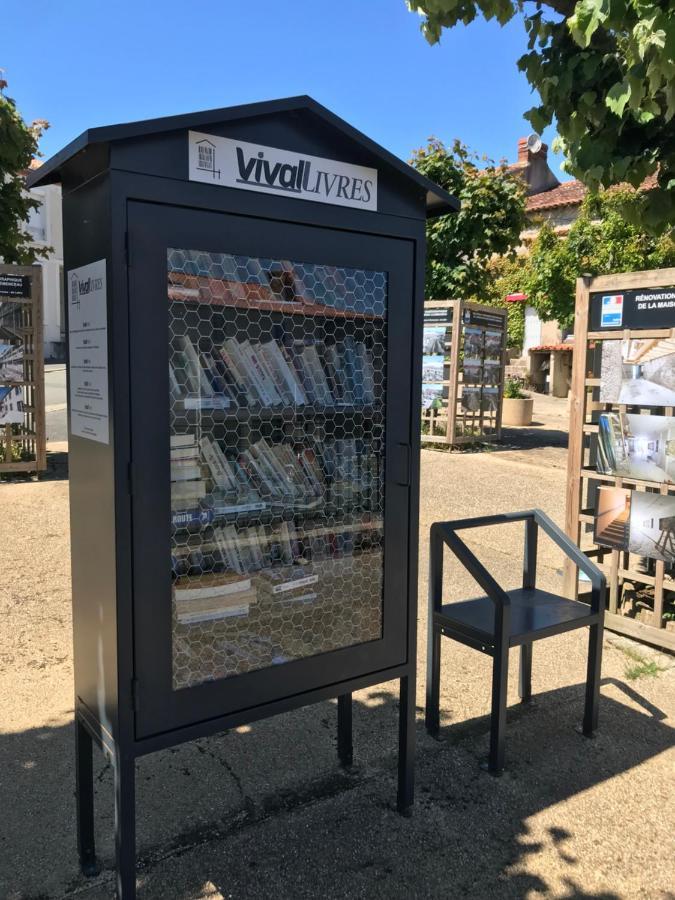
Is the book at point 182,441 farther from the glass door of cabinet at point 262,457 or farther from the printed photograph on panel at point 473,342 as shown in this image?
the printed photograph on panel at point 473,342

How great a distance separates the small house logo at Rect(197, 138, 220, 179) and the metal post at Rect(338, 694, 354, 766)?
7.03ft

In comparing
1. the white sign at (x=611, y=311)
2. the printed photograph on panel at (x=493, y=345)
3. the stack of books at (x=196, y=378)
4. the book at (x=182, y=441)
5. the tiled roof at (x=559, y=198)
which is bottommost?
the book at (x=182, y=441)

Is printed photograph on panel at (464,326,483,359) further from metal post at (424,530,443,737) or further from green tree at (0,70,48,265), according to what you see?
metal post at (424,530,443,737)

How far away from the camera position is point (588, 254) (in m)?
16.3

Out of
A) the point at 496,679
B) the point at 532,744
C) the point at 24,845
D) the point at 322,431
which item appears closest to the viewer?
the point at 24,845

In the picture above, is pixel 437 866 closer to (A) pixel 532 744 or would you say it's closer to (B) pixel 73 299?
(A) pixel 532 744

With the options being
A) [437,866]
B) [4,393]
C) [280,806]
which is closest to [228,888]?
[280,806]

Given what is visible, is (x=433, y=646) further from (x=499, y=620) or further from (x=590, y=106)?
(x=590, y=106)

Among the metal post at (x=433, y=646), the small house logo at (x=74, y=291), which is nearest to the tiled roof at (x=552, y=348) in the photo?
the metal post at (x=433, y=646)

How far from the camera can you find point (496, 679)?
3102 millimetres

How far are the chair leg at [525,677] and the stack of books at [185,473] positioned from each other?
78.8 inches

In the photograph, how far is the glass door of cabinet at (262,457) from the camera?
228cm

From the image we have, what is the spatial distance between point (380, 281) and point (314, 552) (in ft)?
3.43

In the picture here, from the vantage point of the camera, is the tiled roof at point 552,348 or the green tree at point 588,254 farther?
the tiled roof at point 552,348
